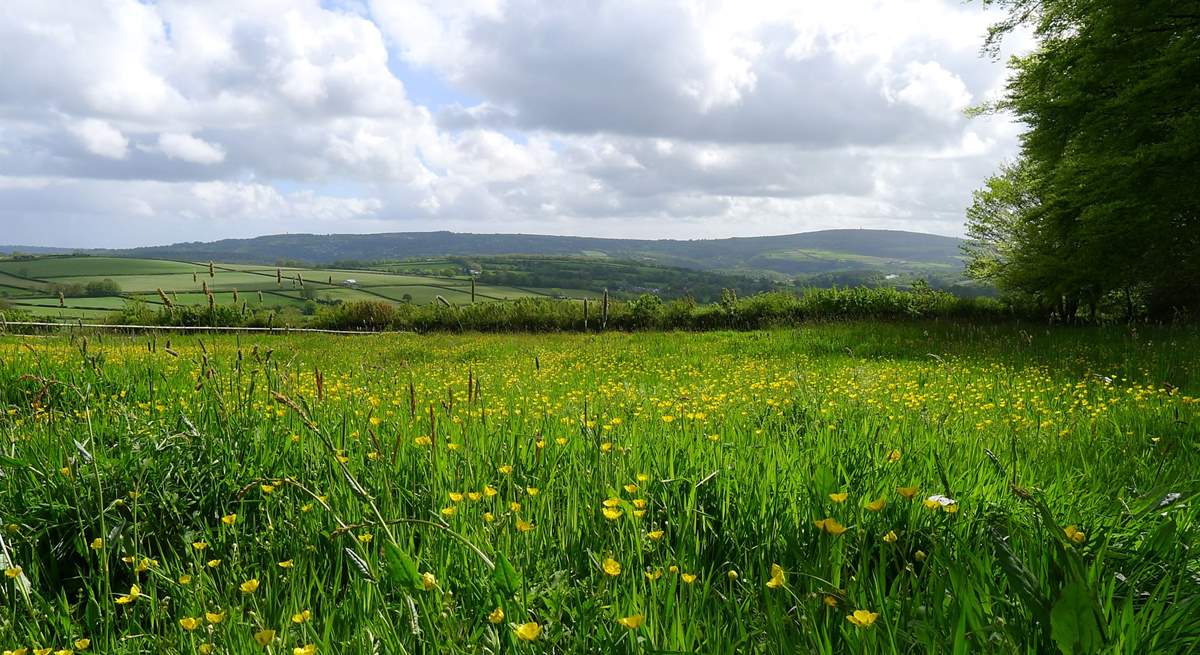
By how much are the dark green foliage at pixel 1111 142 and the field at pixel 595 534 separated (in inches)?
554

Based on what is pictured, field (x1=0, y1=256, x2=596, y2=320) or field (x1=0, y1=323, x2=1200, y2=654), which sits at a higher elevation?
field (x1=0, y1=323, x2=1200, y2=654)

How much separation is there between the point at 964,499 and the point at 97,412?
666cm

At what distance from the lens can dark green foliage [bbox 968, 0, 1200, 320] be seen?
15.8 m

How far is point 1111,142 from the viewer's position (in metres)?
17.0

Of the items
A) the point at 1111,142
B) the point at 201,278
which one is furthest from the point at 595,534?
the point at 201,278

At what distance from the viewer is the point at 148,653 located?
2227 mm

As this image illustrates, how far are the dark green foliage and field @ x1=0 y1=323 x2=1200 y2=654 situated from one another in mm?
14069

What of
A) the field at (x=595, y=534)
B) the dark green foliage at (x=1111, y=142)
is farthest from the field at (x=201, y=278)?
the field at (x=595, y=534)

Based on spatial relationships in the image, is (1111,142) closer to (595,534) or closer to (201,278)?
(595,534)

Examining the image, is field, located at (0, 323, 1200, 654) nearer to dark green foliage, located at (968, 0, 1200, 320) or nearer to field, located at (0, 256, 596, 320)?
dark green foliage, located at (968, 0, 1200, 320)

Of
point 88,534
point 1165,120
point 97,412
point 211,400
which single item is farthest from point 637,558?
point 1165,120

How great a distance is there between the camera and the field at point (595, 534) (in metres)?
1.89

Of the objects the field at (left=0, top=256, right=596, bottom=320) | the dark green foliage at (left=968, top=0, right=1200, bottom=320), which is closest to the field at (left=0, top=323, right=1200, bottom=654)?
the dark green foliage at (left=968, top=0, right=1200, bottom=320)

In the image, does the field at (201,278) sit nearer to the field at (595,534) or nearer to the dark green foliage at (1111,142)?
the dark green foliage at (1111,142)
